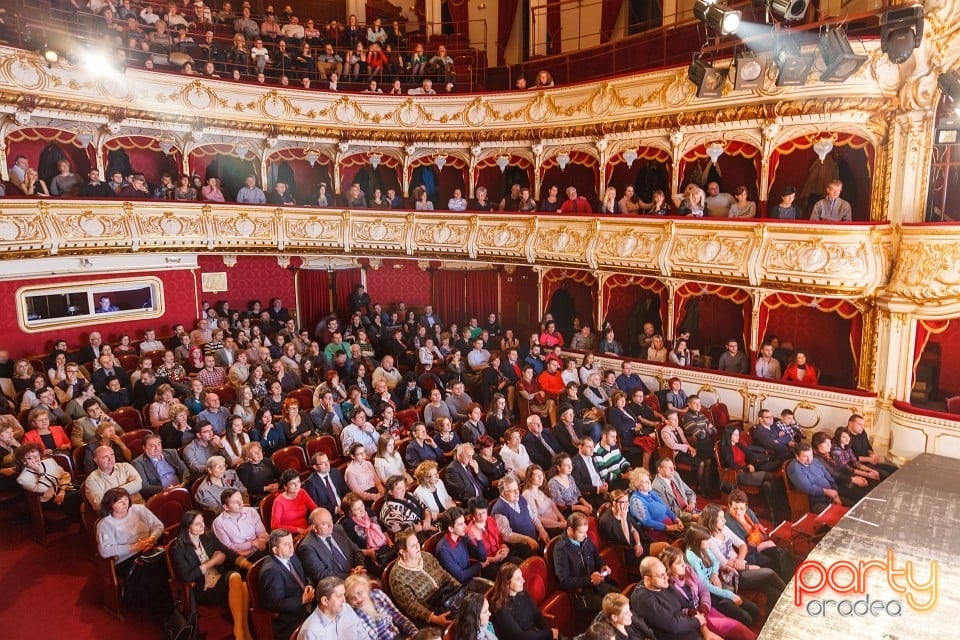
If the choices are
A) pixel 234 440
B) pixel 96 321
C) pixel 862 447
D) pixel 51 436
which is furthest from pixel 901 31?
pixel 96 321

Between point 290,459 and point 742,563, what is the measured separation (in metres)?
4.45

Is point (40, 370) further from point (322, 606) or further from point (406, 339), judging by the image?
point (322, 606)

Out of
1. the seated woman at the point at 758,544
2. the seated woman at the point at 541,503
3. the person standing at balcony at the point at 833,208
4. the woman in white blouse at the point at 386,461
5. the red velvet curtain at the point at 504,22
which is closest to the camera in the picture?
the seated woman at the point at 758,544

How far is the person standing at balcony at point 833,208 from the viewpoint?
876 centimetres

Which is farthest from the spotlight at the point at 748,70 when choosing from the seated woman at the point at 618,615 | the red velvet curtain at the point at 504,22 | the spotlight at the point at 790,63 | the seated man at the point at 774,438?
the red velvet curtain at the point at 504,22

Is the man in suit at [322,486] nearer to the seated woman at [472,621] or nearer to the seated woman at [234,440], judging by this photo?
the seated woman at [234,440]

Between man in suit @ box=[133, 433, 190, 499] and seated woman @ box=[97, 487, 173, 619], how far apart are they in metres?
0.83

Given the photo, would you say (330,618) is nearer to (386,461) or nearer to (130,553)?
(130,553)

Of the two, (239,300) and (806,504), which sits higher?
(239,300)

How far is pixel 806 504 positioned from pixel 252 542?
18.1ft

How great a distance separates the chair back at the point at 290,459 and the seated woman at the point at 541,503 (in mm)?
2489

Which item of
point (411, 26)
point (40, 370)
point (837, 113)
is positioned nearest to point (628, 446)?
point (837, 113)

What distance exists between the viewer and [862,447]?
7.35 metres

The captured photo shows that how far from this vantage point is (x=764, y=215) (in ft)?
32.8
